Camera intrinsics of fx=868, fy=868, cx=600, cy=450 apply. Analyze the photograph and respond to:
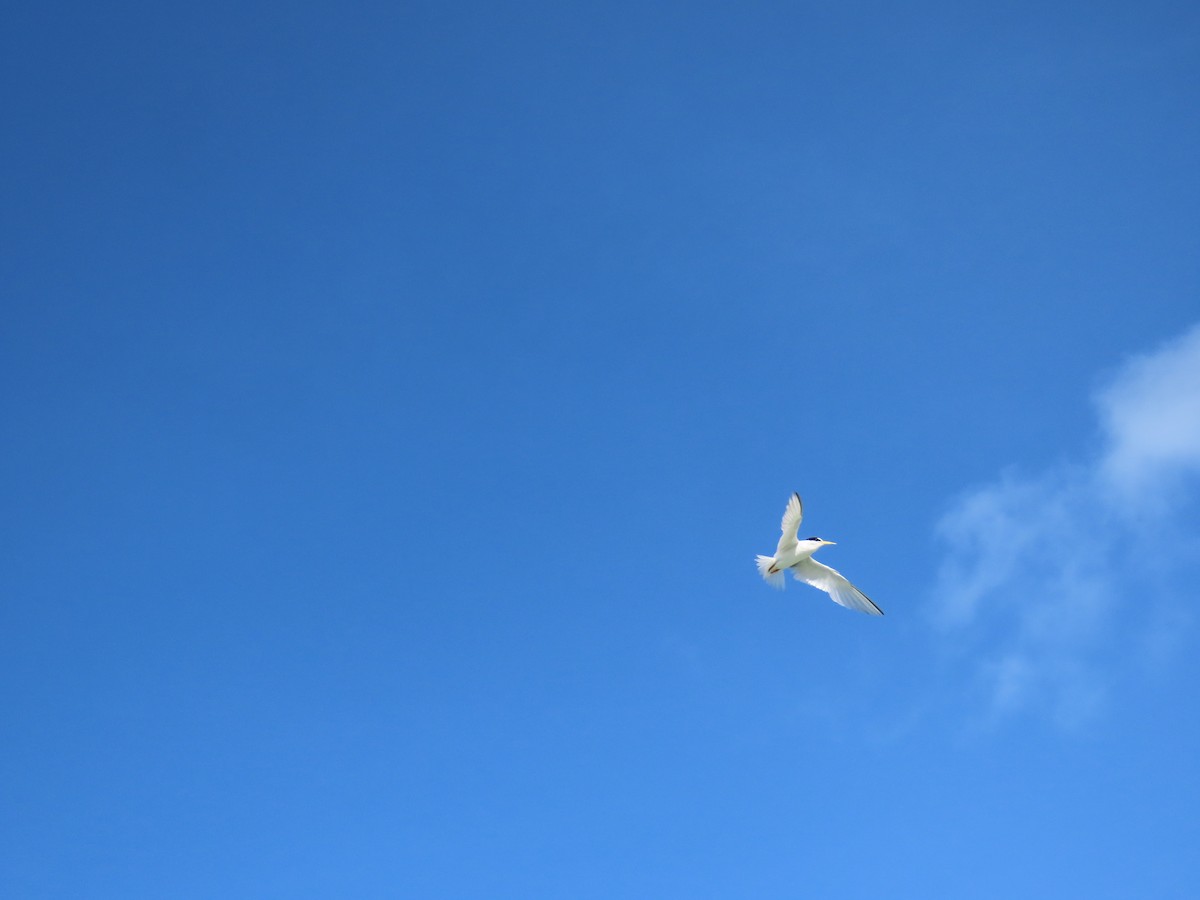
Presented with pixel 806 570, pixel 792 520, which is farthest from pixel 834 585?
pixel 792 520

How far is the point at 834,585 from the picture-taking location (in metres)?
29.0

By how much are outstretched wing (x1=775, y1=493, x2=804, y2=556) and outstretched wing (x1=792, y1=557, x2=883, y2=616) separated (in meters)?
2.01

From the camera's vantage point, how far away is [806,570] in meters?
29.0

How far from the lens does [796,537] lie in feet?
88.6

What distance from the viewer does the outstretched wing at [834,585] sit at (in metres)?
28.7

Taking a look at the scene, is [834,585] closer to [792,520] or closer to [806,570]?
[806,570]

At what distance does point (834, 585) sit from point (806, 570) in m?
1.06

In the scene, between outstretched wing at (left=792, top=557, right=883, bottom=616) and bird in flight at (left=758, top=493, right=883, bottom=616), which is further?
outstretched wing at (left=792, top=557, right=883, bottom=616)

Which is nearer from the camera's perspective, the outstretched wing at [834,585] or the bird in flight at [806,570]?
the bird in flight at [806,570]

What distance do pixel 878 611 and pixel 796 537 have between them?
14.1ft

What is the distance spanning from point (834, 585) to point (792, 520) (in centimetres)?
411

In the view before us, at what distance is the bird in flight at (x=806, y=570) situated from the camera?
88.4ft

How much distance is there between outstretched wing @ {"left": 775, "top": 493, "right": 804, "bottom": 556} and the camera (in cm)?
2598

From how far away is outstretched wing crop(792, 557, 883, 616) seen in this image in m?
28.7
